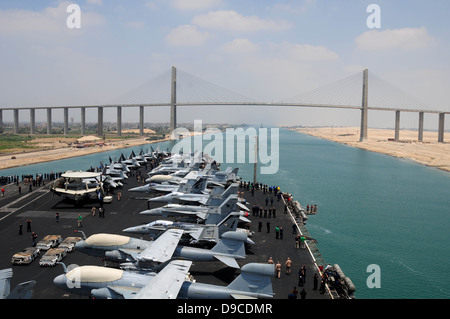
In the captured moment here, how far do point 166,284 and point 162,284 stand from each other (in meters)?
0.19

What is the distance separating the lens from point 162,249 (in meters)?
20.7

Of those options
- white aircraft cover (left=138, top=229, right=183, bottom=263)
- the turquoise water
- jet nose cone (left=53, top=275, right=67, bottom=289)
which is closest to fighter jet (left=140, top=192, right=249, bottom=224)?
white aircraft cover (left=138, top=229, right=183, bottom=263)

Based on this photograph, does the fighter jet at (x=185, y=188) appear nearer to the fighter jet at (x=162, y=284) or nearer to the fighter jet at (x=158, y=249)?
the fighter jet at (x=158, y=249)

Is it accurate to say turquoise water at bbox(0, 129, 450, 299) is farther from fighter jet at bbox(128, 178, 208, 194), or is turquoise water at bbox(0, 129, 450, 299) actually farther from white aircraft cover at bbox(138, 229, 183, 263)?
fighter jet at bbox(128, 178, 208, 194)

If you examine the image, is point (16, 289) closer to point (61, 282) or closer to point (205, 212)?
point (61, 282)

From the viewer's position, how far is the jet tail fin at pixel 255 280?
660 inches

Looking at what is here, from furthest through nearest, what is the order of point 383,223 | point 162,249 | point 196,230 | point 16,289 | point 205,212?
point 383,223
point 205,212
point 196,230
point 162,249
point 16,289

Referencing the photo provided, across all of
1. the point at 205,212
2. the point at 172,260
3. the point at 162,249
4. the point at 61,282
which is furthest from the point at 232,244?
the point at 61,282

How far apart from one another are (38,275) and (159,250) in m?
7.82

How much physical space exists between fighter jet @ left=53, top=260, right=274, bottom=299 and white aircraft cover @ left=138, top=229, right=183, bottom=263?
7.10ft

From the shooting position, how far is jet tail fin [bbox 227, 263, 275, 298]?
55.0 feet

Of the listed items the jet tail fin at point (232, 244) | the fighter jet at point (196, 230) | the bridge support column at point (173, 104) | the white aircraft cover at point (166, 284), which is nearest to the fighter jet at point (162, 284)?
the white aircraft cover at point (166, 284)
